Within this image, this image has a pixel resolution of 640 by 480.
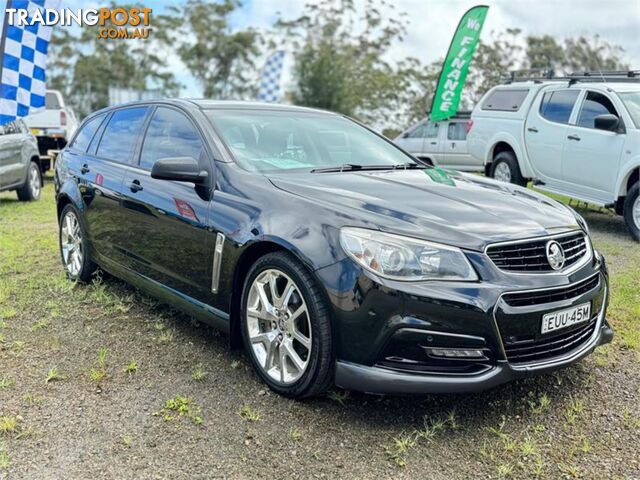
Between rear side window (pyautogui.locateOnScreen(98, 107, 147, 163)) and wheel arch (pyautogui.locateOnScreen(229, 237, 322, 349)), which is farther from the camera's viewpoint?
rear side window (pyautogui.locateOnScreen(98, 107, 147, 163))

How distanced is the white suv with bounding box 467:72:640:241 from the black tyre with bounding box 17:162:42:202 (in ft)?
24.7

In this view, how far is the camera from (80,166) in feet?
16.4

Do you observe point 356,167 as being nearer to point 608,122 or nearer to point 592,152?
point 608,122

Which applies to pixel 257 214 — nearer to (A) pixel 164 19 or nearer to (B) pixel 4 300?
(B) pixel 4 300

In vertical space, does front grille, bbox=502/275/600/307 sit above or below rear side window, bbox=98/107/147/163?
Result: below

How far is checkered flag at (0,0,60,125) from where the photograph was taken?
28.4ft

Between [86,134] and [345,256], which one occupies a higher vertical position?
[86,134]

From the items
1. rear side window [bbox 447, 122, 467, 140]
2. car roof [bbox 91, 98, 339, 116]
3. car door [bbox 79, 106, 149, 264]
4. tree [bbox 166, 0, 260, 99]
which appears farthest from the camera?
tree [bbox 166, 0, 260, 99]

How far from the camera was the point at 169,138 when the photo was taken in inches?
158

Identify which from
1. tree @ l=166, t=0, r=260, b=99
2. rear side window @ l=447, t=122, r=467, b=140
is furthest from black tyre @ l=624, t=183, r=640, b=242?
tree @ l=166, t=0, r=260, b=99

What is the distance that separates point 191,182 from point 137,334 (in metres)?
1.17

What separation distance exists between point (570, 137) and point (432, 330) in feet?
20.7

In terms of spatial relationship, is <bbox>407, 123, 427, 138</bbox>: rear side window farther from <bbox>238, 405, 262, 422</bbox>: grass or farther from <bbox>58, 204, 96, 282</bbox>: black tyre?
<bbox>238, 405, 262, 422</bbox>: grass

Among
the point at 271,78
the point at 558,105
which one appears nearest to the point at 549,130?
the point at 558,105
